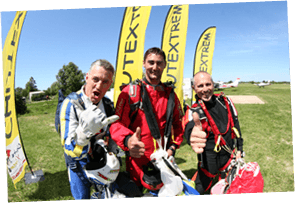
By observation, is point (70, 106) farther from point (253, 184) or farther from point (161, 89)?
point (253, 184)

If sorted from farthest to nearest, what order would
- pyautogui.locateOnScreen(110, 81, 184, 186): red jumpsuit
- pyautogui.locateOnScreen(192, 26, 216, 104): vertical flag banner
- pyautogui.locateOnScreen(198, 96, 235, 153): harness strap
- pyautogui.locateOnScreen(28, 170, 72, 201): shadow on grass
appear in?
pyautogui.locateOnScreen(192, 26, 216, 104): vertical flag banner < pyautogui.locateOnScreen(28, 170, 72, 201): shadow on grass < pyautogui.locateOnScreen(198, 96, 235, 153): harness strap < pyautogui.locateOnScreen(110, 81, 184, 186): red jumpsuit

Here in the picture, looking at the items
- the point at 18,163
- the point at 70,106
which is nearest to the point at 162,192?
the point at 70,106

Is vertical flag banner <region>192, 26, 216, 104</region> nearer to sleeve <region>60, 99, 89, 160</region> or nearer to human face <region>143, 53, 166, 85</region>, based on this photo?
human face <region>143, 53, 166, 85</region>

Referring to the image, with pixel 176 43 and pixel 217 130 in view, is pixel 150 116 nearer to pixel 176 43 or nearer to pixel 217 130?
pixel 217 130

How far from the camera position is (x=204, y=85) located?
203 centimetres

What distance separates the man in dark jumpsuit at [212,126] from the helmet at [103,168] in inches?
41.1

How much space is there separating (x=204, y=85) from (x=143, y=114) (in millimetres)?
946

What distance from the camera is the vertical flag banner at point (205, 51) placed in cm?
838

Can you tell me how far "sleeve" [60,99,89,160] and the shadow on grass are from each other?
8.38 ft

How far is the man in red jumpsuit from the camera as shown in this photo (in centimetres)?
181

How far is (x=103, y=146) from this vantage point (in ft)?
5.34

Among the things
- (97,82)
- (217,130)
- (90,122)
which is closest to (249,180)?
(217,130)

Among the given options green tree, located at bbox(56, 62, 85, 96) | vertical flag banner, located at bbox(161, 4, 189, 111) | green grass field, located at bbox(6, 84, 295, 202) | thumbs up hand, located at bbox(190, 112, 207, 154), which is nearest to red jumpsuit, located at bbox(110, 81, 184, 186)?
thumbs up hand, located at bbox(190, 112, 207, 154)

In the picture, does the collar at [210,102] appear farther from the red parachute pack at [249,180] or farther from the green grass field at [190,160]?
the green grass field at [190,160]
